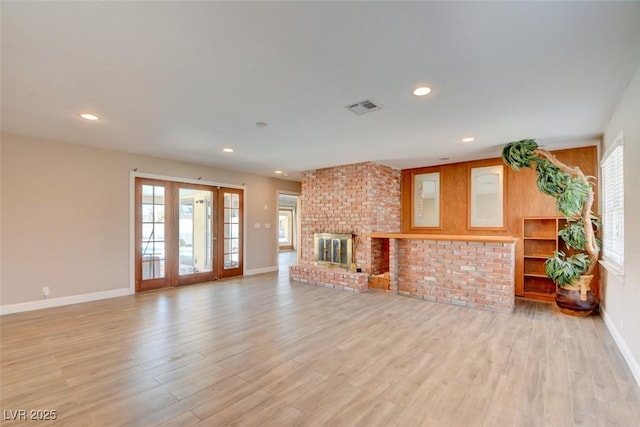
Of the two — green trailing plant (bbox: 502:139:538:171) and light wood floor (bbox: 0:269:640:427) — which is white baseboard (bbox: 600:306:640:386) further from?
green trailing plant (bbox: 502:139:538:171)

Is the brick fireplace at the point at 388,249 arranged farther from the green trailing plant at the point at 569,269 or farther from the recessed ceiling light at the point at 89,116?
the recessed ceiling light at the point at 89,116

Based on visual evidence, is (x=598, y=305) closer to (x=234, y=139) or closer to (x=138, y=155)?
(x=234, y=139)

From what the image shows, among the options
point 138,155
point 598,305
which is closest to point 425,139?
point 598,305

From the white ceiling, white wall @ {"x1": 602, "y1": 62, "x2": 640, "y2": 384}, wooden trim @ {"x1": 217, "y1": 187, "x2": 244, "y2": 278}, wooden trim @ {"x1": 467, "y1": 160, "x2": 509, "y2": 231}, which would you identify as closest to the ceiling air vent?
the white ceiling

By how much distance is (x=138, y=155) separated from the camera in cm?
560

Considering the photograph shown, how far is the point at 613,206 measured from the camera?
3.68 meters

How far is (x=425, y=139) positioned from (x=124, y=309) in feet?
17.0

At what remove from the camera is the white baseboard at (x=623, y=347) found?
254 cm

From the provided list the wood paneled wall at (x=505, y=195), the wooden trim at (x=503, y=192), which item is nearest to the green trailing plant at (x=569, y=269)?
the wood paneled wall at (x=505, y=195)

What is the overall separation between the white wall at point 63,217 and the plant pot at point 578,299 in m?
7.07

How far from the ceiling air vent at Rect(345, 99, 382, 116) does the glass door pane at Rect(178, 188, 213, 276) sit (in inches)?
176

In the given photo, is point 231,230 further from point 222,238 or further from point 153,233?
point 153,233

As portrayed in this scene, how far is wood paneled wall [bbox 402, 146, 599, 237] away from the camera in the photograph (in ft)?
16.3

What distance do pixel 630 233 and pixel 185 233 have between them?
6.74 m
